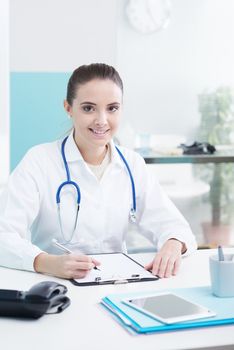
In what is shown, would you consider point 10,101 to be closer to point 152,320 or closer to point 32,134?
point 32,134

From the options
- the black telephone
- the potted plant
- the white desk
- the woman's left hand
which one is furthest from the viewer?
the potted plant

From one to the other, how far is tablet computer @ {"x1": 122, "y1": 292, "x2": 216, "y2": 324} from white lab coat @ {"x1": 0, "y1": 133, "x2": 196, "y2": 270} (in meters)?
0.51

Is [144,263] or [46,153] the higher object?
[46,153]

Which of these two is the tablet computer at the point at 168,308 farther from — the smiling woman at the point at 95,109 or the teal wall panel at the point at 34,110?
the teal wall panel at the point at 34,110

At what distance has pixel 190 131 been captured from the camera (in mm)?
4426

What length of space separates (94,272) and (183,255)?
1.15ft

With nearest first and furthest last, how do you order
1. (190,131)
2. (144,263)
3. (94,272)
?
(94,272) < (144,263) < (190,131)

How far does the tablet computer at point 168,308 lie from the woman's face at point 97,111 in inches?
31.0

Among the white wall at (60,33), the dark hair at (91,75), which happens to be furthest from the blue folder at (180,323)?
the white wall at (60,33)

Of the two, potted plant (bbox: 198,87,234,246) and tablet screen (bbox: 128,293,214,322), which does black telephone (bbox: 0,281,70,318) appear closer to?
tablet screen (bbox: 128,293,214,322)

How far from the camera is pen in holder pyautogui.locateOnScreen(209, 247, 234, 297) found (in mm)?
1511

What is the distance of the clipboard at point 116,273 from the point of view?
Result: 1.64 metres

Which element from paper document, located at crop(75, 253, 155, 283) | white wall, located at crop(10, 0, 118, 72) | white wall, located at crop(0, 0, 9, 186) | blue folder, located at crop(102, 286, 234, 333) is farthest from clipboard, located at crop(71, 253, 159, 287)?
white wall, located at crop(10, 0, 118, 72)

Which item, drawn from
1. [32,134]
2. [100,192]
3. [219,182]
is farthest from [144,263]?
[219,182]
